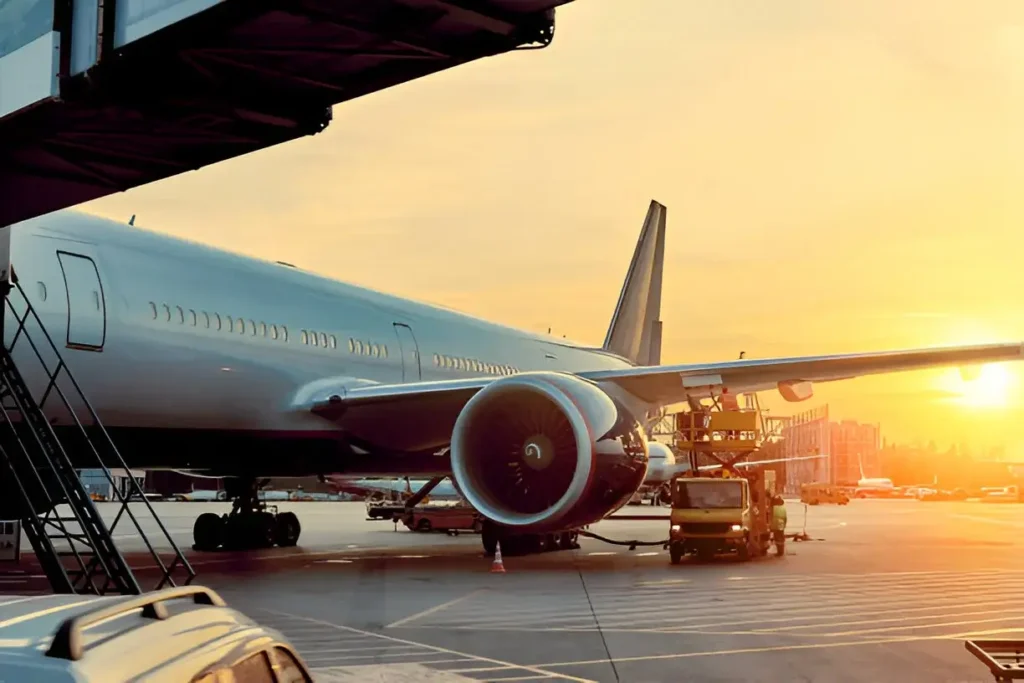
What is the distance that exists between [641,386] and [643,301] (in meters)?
11.2

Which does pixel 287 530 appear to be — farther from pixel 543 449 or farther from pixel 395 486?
pixel 395 486

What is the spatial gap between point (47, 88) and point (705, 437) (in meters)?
13.9

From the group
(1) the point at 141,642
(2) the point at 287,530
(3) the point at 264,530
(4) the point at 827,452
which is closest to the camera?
(1) the point at 141,642

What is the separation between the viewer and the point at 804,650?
8.16 metres

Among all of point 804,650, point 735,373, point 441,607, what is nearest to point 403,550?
point 735,373

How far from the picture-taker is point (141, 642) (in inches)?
84.8

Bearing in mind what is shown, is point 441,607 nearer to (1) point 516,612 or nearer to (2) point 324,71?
(1) point 516,612

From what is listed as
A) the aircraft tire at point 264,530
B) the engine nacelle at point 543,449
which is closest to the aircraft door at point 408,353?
the aircraft tire at point 264,530

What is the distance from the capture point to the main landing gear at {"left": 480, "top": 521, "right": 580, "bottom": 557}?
1705cm

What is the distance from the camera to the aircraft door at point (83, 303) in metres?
11.0

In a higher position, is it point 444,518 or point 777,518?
point 777,518

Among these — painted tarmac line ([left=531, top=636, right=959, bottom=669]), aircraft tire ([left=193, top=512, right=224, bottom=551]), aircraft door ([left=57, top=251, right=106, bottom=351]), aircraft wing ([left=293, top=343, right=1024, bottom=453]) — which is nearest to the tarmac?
painted tarmac line ([left=531, top=636, right=959, bottom=669])

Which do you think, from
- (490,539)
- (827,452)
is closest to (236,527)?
(490,539)

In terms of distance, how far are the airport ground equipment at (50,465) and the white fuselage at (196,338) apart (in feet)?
0.47
